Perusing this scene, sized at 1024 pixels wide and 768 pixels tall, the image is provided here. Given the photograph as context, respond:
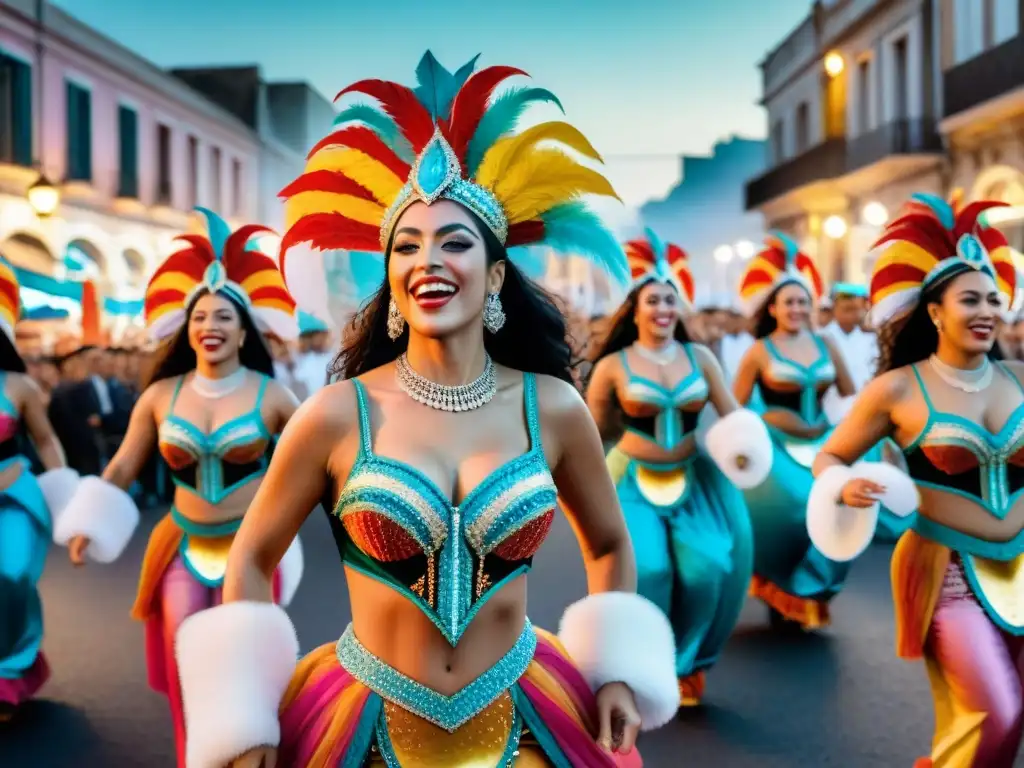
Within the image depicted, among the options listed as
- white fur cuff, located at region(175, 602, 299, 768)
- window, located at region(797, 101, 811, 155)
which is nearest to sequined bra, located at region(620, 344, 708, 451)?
white fur cuff, located at region(175, 602, 299, 768)

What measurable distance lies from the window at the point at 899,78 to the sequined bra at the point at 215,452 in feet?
60.6

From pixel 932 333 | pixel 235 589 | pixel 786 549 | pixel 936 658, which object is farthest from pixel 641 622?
pixel 786 549

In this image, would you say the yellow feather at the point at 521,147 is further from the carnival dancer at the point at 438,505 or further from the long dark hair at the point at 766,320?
the long dark hair at the point at 766,320

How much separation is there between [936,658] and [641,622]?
69.2 inches

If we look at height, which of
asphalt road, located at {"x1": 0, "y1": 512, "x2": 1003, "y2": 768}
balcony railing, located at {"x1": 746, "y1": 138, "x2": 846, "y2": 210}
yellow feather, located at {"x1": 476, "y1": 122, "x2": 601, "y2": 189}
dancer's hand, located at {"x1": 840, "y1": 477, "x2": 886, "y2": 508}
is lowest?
asphalt road, located at {"x1": 0, "y1": 512, "x2": 1003, "y2": 768}

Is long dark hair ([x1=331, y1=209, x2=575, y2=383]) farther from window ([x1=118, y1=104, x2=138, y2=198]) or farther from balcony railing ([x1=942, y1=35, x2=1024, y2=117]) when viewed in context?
window ([x1=118, y1=104, x2=138, y2=198])

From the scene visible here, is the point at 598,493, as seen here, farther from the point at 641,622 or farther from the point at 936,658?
the point at 936,658

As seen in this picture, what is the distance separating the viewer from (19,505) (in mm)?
5387

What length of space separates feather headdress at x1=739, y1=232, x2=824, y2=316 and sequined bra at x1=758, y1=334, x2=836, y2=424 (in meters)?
0.35

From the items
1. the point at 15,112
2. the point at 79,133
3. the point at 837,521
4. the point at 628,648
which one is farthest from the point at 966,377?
the point at 79,133

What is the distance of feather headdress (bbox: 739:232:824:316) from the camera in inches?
279

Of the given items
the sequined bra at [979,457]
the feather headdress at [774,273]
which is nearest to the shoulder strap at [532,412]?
the sequined bra at [979,457]

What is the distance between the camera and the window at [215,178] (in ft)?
100

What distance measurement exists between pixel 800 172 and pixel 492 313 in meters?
23.4
